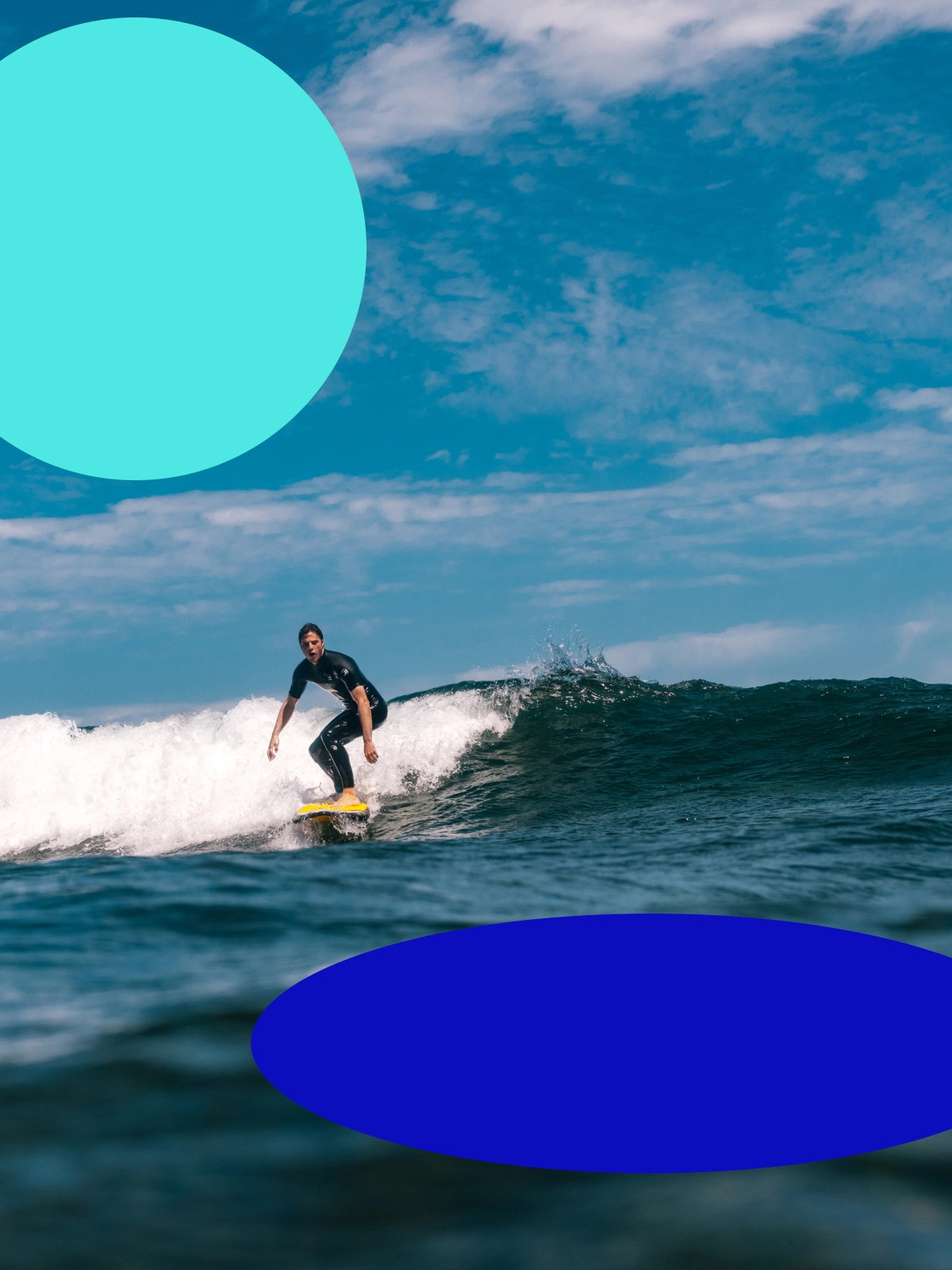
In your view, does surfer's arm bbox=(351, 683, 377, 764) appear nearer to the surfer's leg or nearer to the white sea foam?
the surfer's leg

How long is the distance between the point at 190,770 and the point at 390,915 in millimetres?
10124

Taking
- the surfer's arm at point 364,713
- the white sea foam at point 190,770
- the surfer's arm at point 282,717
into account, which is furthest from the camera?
the white sea foam at point 190,770

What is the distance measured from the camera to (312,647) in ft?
33.4

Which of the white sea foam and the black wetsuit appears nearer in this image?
the black wetsuit

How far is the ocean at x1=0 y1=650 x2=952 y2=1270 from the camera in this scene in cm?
236

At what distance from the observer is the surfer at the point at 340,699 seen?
1029 cm

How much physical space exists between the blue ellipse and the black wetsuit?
5.84 meters

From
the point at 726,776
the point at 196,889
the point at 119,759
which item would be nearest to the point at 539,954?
the point at 196,889

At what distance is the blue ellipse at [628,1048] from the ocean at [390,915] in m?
0.11

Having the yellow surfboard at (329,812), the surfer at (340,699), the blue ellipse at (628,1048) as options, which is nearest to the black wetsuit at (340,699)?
the surfer at (340,699)

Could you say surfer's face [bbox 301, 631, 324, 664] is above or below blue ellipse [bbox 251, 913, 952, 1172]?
above

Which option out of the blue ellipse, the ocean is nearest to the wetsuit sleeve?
the ocean

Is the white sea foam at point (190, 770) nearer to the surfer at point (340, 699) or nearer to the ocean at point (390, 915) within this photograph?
the ocean at point (390, 915)

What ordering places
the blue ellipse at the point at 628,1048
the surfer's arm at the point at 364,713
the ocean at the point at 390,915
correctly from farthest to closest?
the surfer's arm at the point at 364,713, the blue ellipse at the point at 628,1048, the ocean at the point at 390,915
